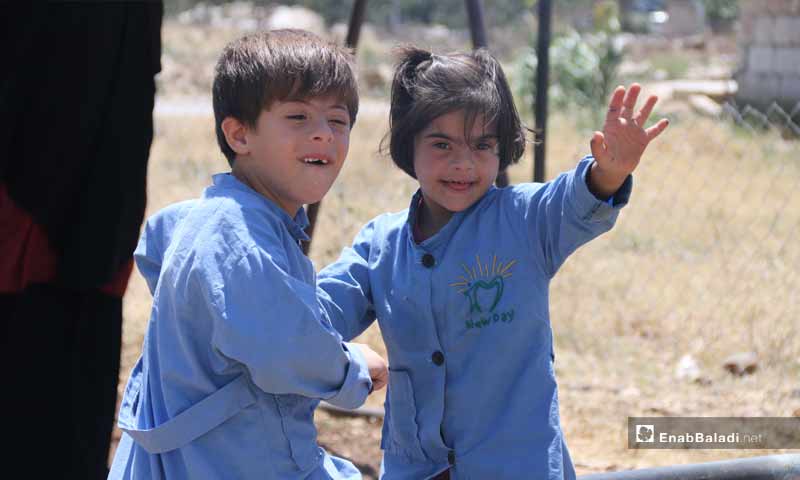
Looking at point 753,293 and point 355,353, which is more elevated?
point 355,353

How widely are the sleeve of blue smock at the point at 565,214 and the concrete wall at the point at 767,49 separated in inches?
389

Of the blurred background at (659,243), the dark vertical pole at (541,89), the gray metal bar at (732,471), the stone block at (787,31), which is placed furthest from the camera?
the stone block at (787,31)

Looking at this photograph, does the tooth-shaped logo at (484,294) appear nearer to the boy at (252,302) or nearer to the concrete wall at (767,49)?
the boy at (252,302)

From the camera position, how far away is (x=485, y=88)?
210cm

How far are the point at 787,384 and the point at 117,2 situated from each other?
300 cm

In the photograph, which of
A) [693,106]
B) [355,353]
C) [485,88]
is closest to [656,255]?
[485,88]

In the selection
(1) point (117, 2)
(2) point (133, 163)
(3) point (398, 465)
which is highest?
Result: (1) point (117, 2)

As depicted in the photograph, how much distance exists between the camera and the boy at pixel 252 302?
1560mm

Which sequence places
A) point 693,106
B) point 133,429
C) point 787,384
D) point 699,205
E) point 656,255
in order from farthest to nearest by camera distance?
point 693,106 → point 699,205 → point 656,255 → point 787,384 → point 133,429

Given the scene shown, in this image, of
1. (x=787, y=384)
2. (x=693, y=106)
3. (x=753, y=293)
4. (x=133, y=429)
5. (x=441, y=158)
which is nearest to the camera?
(x=133, y=429)

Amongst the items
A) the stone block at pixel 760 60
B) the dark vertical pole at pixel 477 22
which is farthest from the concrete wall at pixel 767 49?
the dark vertical pole at pixel 477 22

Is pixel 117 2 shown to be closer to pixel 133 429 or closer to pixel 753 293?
pixel 133 429

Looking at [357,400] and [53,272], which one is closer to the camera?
[357,400]

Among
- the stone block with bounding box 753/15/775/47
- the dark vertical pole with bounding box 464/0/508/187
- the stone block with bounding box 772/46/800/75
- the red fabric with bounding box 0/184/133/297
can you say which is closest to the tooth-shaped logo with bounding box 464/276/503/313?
the red fabric with bounding box 0/184/133/297
